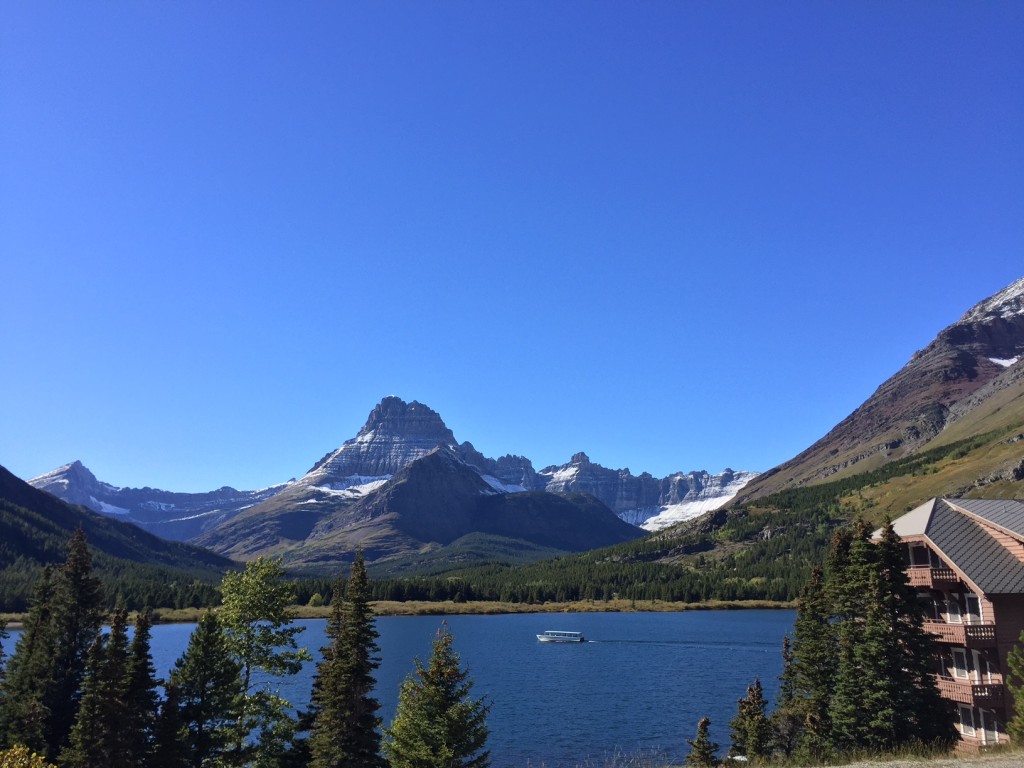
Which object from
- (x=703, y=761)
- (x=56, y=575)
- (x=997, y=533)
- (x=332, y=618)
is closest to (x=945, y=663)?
(x=997, y=533)

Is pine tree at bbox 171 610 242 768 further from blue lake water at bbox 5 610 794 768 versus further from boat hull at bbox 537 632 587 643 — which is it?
boat hull at bbox 537 632 587 643

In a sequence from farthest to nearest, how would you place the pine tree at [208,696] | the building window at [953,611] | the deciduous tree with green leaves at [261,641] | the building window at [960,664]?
the deciduous tree with green leaves at [261,641]
the building window at [953,611]
the building window at [960,664]
the pine tree at [208,696]

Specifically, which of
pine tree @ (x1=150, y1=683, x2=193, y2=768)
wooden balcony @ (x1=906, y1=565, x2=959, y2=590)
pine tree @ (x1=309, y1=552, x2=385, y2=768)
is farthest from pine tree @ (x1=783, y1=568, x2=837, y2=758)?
pine tree @ (x1=150, y1=683, x2=193, y2=768)

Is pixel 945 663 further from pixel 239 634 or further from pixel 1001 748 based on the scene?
pixel 239 634

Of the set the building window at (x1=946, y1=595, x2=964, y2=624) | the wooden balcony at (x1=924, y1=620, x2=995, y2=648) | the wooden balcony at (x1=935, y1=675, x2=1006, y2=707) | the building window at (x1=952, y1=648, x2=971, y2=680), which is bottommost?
the wooden balcony at (x1=935, y1=675, x2=1006, y2=707)

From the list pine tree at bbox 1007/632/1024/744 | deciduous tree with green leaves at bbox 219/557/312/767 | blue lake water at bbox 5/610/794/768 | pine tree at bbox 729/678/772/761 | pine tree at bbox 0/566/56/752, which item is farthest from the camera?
blue lake water at bbox 5/610/794/768

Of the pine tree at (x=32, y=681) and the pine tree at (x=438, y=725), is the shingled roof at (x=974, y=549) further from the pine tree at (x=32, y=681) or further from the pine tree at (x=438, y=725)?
the pine tree at (x=32, y=681)

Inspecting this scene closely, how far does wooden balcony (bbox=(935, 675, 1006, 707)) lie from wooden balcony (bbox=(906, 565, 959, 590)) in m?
5.13

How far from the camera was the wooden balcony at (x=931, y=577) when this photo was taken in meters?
41.8

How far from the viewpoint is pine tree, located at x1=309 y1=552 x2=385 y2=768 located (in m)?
39.7

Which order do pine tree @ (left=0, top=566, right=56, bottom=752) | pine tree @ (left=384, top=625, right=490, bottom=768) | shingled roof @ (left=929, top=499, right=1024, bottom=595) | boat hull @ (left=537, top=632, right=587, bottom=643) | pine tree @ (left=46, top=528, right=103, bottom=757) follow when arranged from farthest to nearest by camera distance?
boat hull @ (left=537, top=632, right=587, bottom=643)
pine tree @ (left=46, top=528, right=103, bottom=757)
pine tree @ (left=0, top=566, right=56, bottom=752)
shingled roof @ (left=929, top=499, right=1024, bottom=595)
pine tree @ (left=384, top=625, right=490, bottom=768)

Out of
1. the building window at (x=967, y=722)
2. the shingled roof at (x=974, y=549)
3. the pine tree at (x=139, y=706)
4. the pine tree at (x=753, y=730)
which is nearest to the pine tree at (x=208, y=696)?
the pine tree at (x=139, y=706)

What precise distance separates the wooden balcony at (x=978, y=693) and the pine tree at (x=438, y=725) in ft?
84.2

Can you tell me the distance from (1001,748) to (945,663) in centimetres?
1120
